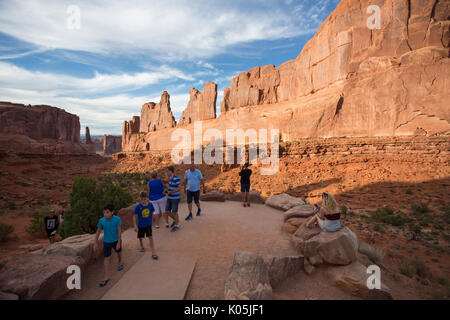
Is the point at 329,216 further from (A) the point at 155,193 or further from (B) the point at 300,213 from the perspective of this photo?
(A) the point at 155,193

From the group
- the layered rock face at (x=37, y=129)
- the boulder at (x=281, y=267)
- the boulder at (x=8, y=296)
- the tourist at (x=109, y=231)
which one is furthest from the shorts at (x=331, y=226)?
the layered rock face at (x=37, y=129)

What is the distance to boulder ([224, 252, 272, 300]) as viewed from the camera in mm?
3141

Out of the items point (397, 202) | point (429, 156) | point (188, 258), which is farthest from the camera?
point (429, 156)

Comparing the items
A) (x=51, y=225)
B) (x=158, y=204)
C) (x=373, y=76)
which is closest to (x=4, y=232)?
(x=51, y=225)

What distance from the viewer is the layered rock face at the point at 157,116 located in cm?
6819

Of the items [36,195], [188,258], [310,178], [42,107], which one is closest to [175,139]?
[42,107]

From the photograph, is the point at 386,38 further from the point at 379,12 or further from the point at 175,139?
the point at 175,139

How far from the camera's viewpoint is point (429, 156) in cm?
1664

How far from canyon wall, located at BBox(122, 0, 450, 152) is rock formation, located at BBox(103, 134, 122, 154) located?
101098 mm

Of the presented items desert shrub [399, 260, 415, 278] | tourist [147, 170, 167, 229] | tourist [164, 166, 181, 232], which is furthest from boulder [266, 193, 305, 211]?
tourist [147, 170, 167, 229]

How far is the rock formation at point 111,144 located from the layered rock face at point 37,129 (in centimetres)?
4494

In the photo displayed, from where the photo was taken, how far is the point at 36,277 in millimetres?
3248

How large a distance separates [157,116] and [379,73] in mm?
64657
